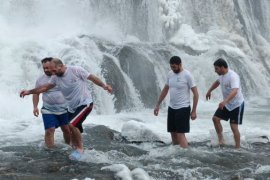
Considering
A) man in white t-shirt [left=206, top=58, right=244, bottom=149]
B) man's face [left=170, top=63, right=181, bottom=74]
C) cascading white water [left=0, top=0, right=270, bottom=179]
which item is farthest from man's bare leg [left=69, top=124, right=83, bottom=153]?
man in white t-shirt [left=206, top=58, right=244, bottom=149]

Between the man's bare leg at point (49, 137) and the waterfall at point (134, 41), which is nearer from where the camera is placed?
the man's bare leg at point (49, 137)

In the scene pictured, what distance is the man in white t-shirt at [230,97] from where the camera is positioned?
743cm

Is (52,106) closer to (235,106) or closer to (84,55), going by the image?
(235,106)

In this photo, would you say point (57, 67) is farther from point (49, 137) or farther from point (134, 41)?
point (134, 41)

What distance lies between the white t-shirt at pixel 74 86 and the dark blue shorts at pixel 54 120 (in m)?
0.57

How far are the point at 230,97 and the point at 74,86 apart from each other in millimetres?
2282

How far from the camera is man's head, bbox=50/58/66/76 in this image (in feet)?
21.5

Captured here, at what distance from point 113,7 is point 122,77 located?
20.9ft

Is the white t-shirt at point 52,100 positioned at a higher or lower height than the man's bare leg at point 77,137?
higher

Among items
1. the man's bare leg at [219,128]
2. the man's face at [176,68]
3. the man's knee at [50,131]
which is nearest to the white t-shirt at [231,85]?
the man's bare leg at [219,128]

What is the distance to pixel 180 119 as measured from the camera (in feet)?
23.6

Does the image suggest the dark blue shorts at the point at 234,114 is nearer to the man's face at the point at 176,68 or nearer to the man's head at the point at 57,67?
the man's face at the point at 176,68

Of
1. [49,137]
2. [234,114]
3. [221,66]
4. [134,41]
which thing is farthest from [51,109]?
[134,41]

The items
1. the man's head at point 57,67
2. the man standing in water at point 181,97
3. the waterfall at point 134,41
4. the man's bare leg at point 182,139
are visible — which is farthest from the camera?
the waterfall at point 134,41
